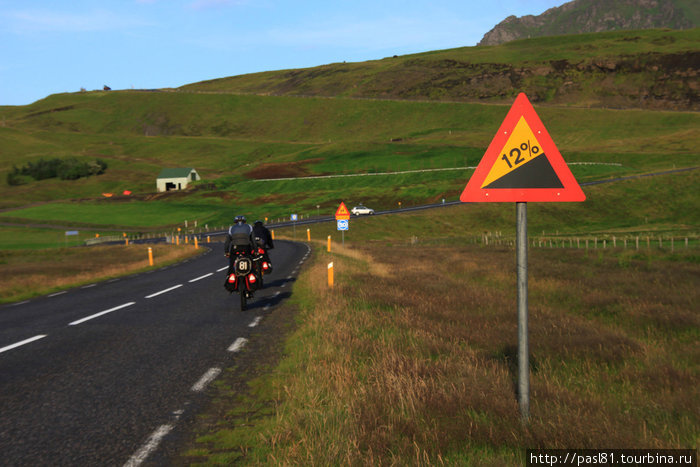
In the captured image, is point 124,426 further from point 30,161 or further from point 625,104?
point 625,104

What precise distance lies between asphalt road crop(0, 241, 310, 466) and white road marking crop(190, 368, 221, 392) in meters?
0.01

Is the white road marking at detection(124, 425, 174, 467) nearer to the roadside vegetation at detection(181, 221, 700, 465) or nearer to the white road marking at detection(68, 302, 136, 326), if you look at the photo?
the roadside vegetation at detection(181, 221, 700, 465)

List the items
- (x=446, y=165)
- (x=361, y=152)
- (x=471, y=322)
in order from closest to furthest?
1. (x=471, y=322)
2. (x=446, y=165)
3. (x=361, y=152)

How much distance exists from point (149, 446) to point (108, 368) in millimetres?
3213

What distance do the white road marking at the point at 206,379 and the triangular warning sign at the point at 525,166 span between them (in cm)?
415

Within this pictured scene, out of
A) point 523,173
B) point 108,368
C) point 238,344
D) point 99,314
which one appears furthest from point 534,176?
point 99,314

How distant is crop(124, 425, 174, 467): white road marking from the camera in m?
4.46

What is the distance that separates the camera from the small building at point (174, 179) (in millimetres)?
122312

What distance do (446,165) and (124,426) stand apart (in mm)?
102970

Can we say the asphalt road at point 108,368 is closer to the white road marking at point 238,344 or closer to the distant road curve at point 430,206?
the white road marking at point 238,344

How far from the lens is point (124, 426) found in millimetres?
5309

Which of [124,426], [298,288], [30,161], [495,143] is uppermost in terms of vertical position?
[30,161]

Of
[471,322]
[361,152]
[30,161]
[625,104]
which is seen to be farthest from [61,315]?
[625,104]

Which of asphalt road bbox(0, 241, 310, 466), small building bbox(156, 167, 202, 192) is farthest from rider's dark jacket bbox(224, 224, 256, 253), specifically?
small building bbox(156, 167, 202, 192)
